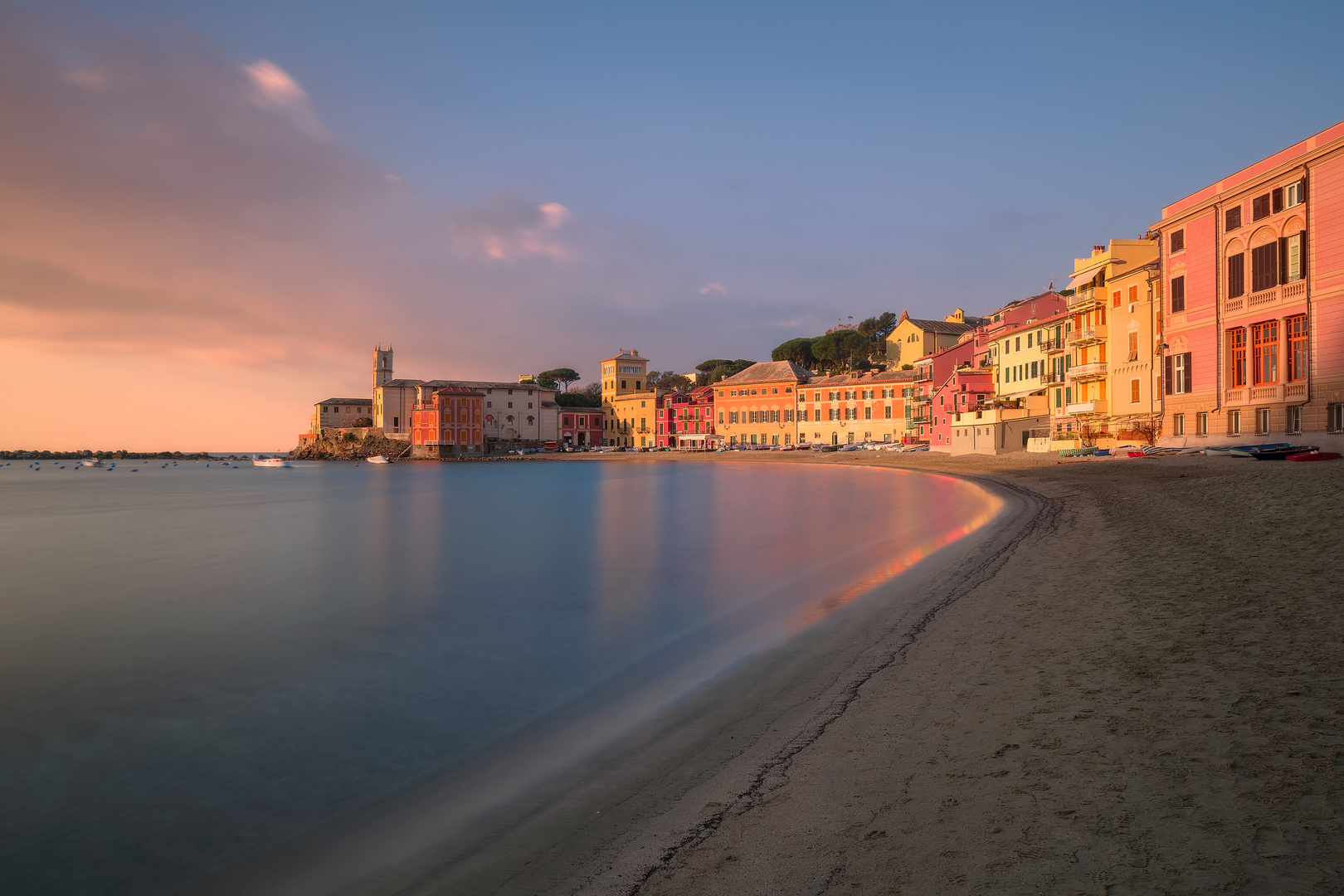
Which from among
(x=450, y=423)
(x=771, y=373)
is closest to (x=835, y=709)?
(x=771, y=373)

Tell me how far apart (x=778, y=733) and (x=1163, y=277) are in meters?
39.1

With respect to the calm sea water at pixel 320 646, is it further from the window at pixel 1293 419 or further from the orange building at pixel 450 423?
the orange building at pixel 450 423

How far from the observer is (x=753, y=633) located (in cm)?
1138

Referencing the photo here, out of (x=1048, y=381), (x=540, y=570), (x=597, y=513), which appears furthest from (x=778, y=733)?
(x=1048, y=381)

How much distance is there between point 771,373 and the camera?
10169 cm

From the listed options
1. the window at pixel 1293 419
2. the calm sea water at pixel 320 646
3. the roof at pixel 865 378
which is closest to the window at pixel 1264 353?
the window at pixel 1293 419

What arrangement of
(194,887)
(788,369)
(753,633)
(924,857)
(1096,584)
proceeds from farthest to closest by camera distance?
(788,369), (753,633), (1096,584), (194,887), (924,857)

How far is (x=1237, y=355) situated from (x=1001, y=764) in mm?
34963

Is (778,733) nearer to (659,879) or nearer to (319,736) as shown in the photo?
(659,879)

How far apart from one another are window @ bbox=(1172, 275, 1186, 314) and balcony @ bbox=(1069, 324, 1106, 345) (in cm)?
724

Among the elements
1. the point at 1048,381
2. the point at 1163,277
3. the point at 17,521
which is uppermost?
the point at 1163,277

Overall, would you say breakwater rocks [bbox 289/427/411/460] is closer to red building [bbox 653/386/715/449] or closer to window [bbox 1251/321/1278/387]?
red building [bbox 653/386/715/449]

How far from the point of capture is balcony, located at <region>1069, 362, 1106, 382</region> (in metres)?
41.8

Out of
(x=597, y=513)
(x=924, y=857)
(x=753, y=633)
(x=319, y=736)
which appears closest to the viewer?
(x=924, y=857)
